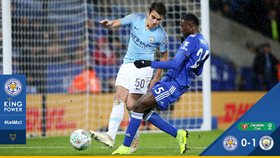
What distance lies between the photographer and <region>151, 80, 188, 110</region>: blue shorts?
10.6m

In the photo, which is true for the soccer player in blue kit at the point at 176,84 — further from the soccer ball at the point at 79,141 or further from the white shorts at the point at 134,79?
the white shorts at the point at 134,79

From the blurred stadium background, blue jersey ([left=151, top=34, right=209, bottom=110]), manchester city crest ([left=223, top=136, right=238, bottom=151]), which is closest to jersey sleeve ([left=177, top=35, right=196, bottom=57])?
blue jersey ([left=151, top=34, right=209, bottom=110])

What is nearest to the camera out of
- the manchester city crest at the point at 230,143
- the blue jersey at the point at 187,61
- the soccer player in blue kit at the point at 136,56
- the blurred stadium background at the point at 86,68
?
the manchester city crest at the point at 230,143

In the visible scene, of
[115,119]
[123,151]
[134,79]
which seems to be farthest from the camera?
[134,79]

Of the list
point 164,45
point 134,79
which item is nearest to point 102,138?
point 134,79

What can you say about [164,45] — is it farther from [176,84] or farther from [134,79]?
[176,84]

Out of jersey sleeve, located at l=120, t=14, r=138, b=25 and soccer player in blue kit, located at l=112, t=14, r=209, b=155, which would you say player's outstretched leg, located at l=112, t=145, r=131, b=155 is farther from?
jersey sleeve, located at l=120, t=14, r=138, b=25

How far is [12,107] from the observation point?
11.7 meters

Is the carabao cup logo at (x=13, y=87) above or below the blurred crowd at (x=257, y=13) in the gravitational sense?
below

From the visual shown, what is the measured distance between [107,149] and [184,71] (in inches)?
61.0

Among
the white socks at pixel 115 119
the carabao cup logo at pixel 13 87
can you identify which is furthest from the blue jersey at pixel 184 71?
the carabao cup logo at pixel 13 87

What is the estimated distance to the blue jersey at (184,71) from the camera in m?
10.4

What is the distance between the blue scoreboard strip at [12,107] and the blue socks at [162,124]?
163cm

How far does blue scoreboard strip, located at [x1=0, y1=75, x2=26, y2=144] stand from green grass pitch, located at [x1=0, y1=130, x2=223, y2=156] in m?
0.19
